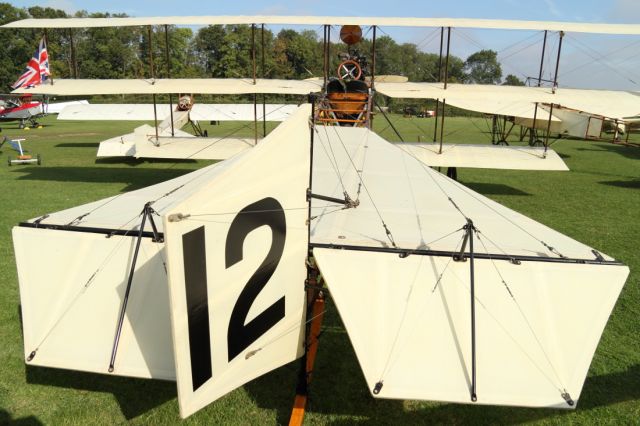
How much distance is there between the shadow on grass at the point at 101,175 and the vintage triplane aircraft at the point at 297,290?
9.82m

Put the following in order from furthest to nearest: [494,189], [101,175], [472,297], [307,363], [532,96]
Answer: [101,175]
[494,189]
[532,96]
[307,363]
[472,297]

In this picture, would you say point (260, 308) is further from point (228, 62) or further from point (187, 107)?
point (228, 62)

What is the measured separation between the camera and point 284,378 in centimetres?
456

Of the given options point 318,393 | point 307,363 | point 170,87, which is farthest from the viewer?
point 170,87

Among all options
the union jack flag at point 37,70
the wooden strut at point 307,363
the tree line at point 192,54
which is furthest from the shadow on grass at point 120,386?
the tree line at point 192,54

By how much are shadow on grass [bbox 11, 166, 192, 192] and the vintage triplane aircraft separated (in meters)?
9.82

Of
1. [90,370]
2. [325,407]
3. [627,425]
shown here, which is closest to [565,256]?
[627,425]

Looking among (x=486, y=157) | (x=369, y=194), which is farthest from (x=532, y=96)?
(x=369, y=194)

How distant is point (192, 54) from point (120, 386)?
87386mm

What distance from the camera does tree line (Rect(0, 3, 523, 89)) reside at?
60938mm

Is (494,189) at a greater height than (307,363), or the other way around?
(307,363)

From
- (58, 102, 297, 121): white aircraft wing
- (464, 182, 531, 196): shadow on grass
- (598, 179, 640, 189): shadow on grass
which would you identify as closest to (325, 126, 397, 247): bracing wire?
(464, 182, 531, 196): shadow on grass

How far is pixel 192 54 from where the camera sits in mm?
83062

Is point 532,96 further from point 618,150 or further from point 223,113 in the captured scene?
point 618,150
